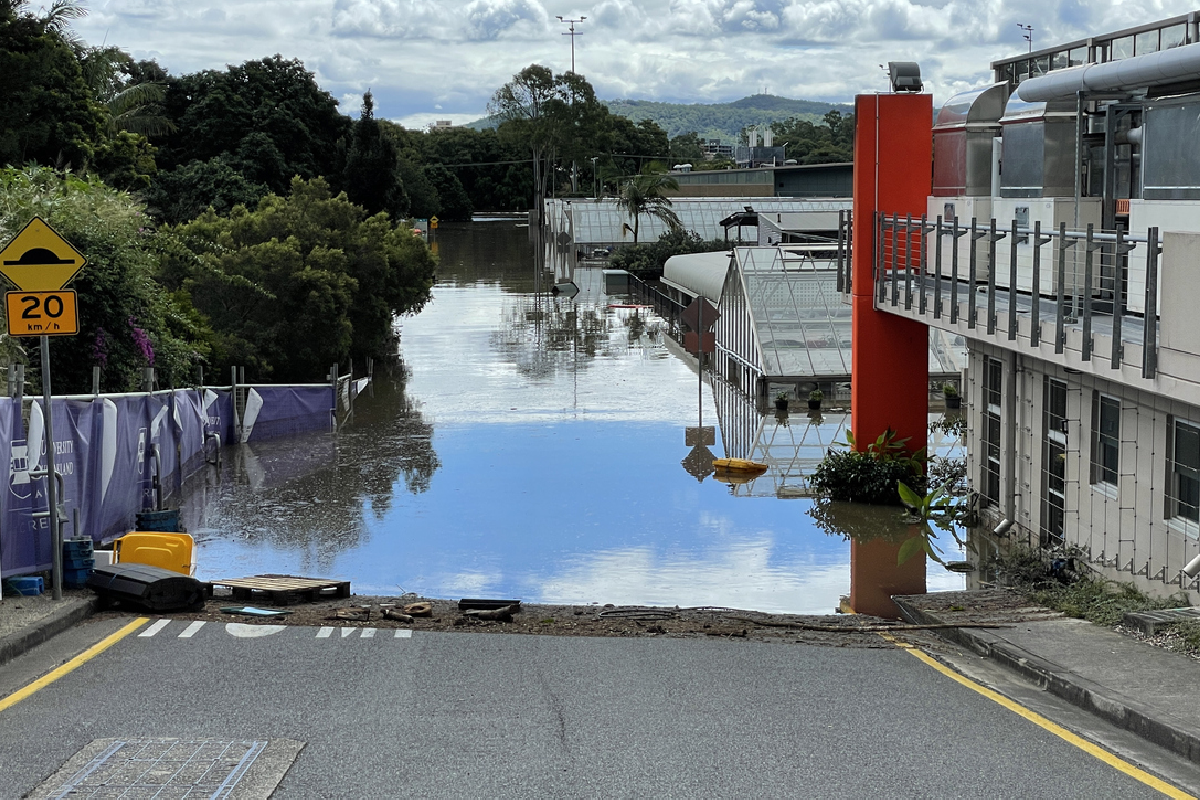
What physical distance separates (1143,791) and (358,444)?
22419 millimetres

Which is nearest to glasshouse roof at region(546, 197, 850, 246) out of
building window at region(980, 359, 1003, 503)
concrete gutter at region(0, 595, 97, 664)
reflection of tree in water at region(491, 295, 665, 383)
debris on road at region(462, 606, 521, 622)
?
reflection of tree in water at region(491, 295, 665, 383)

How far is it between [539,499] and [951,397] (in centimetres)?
1362

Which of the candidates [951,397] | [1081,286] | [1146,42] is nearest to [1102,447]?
[1081,286]

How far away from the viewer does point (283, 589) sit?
14.1m

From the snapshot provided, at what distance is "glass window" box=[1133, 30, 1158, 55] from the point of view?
623 inches

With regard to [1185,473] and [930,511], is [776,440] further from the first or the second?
[1185,473]

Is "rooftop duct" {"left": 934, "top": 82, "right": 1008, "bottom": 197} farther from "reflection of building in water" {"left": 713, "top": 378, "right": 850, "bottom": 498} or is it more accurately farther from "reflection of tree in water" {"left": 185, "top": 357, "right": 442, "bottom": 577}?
"reflection of tree in water" {"left": 185, "top": 357, "right": 442, "bottom": 577}

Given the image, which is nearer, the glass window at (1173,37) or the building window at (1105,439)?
the building window at (1105,439)

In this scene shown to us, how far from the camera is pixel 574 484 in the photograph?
75.9ft

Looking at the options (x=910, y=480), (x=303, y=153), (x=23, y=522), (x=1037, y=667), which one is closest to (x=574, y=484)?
(x=910, y=480)

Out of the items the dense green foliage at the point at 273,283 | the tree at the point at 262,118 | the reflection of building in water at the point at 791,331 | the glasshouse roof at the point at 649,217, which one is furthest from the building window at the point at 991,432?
the tree at the point at 262,118

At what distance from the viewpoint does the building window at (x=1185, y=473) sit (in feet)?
42.8

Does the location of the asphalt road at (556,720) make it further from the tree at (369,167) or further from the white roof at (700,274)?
the tree at (369,167)

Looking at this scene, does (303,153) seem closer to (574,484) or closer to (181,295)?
(181,295)
